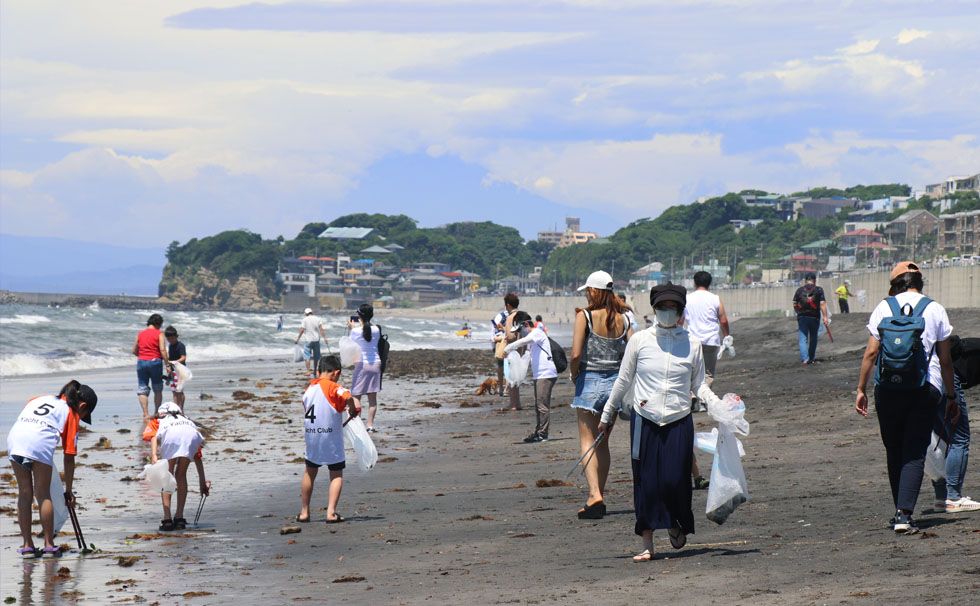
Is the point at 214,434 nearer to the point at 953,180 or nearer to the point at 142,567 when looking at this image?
the point at 142,567

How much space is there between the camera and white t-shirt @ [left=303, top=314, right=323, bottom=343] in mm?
24094

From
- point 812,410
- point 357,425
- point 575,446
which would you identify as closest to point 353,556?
point 357,425

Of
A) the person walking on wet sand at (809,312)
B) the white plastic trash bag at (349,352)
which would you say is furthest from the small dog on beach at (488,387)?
the white plastic trash bag at (349,352)

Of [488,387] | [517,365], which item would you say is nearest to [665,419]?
[517,365]

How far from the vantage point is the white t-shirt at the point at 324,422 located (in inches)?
345

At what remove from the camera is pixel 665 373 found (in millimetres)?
6398

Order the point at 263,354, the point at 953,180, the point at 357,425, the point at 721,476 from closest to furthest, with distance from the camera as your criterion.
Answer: the point at 721,476 → the point at 357,425 → the point at 263,354 → the point at 953,180

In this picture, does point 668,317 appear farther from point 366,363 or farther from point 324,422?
point 366,363

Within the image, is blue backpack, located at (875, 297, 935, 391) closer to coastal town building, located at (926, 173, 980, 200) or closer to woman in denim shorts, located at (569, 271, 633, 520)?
woman in denim shorts, located at (569, 271, 633, 520)

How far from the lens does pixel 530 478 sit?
10453 mm

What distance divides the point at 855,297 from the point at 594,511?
51038mm

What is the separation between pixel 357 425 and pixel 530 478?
6.64 ft

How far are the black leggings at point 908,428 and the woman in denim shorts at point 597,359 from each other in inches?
76.8

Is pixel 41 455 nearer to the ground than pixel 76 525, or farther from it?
farther from it
